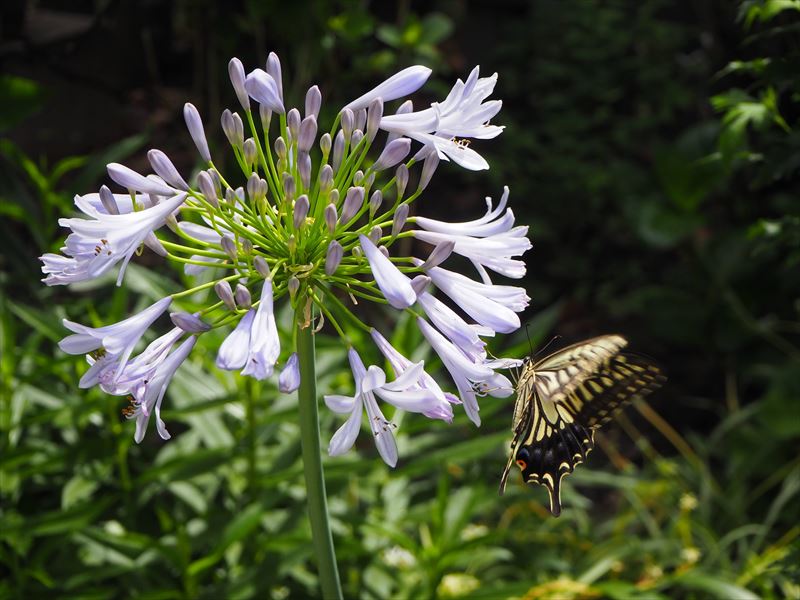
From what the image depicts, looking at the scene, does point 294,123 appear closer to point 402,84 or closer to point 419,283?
point 402,84

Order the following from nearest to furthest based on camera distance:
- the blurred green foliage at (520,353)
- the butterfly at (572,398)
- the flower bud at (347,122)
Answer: the flower bud at (347,122) → the butterfly at (572,398) → the blurred green foliage at (520,353)

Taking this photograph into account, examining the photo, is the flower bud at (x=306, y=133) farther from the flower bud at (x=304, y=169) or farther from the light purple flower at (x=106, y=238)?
the light purple flower at (x=106, y=238)

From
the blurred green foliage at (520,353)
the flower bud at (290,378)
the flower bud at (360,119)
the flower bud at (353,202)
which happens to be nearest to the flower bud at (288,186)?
the flower bud at (353,202)

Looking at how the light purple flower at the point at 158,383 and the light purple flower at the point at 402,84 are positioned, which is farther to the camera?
the light purple flower at the point at 402,84

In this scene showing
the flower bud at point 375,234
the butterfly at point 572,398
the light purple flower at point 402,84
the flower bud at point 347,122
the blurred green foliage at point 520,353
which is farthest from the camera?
the blurred green foliage at point 520,353

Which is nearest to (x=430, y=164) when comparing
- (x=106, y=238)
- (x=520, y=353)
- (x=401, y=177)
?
(x=401, y=177)

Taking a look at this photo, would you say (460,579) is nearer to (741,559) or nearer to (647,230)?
(741,559)
